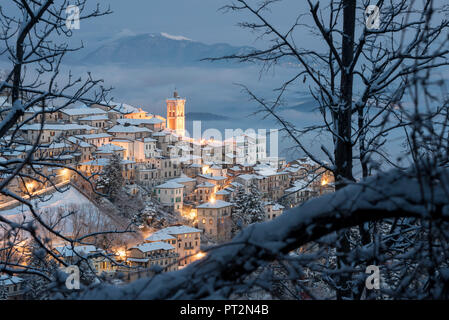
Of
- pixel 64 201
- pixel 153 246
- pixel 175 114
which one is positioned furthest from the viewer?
pixel 175 114

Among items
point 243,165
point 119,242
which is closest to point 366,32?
point 119,242

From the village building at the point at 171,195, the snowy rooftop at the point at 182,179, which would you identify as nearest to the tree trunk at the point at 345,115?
the village building at the point at 171,195

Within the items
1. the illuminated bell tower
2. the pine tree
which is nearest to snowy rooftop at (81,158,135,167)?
the pine tree

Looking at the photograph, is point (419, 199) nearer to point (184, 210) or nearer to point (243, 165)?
point (184, 210)

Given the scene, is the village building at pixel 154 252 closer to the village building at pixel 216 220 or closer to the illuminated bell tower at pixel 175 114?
the village building at pixel 216 220

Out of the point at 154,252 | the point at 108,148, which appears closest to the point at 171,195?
the point at 108,148

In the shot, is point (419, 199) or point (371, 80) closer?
point (419, 199)

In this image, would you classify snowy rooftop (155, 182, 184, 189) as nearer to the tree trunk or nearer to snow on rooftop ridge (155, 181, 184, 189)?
snow on rooftop ridge (155, 181, 184, 189)

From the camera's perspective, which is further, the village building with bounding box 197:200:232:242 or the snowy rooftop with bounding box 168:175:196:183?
the snowy rooftop with bounding box 168:175:196:183

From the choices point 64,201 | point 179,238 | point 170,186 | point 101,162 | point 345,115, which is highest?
point 101,162

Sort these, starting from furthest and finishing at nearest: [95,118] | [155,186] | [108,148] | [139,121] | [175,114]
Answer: [175,114] → [139,121] → [95,118] → [108,148] → [155,186]

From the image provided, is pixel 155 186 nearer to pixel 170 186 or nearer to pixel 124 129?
pixel 170 186

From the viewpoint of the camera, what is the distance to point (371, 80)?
11.7 feet

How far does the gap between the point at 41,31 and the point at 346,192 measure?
3.13 m
